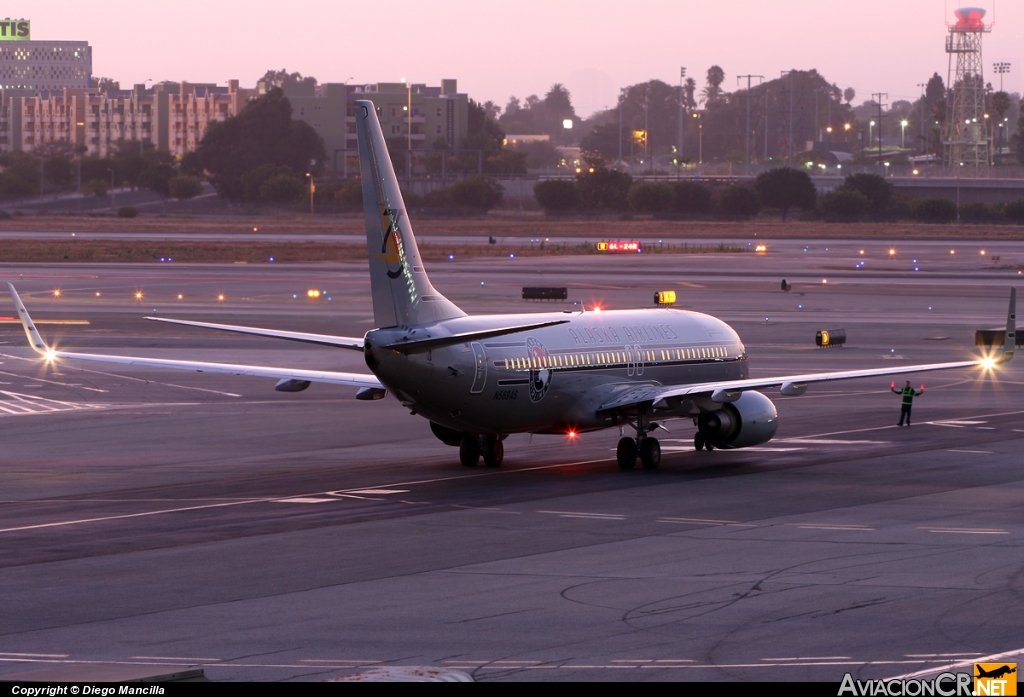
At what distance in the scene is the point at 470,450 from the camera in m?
38.3

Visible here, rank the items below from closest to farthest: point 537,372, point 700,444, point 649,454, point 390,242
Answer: point 390,242 < point 537,372 < point 649,454 < point 700,444

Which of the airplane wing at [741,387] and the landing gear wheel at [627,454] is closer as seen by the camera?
the airplane wing at [741,387]

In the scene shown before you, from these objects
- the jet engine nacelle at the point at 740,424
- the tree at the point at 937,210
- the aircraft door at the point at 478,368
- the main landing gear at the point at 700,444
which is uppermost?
the tree at the point at 937,210

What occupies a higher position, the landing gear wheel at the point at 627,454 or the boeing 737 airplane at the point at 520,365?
the boeing 737 airplane at the point at 520,365

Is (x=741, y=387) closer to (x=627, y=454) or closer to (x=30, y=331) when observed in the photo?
(x=627, y=454)

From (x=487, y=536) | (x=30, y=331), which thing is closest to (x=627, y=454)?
(x=487, y=536)

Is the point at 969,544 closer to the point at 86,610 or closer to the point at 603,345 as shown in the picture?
the point at 603,345

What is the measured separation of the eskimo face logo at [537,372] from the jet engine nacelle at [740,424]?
577 cm

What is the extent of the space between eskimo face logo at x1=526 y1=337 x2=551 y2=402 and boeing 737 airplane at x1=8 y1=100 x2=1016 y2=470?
0.14ft

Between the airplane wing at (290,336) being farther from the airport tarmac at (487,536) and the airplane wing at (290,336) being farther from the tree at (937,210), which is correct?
the tree at (937,210)

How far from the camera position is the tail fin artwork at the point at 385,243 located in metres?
33.5

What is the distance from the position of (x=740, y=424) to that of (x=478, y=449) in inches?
304

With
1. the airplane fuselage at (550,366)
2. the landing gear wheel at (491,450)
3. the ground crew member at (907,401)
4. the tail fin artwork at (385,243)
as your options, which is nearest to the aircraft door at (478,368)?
the airplane fuselage at (550,366)

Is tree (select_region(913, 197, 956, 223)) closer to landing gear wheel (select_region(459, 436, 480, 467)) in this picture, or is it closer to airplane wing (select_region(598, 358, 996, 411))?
airplane wing (select_region(598, 358, 996, 411))
